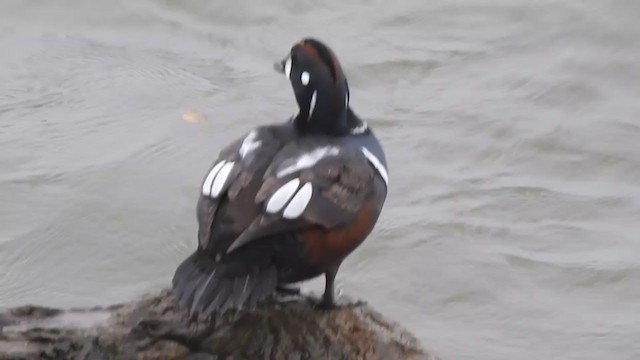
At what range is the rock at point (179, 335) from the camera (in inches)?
160

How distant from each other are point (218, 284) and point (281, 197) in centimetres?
32

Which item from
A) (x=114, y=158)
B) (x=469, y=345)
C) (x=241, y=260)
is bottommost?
(x=469, y=345)

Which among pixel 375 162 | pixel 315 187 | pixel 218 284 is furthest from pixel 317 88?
pixel 218 284

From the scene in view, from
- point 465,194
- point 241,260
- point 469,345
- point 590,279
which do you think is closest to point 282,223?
point 241,260

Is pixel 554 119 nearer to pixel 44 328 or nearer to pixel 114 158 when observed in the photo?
pixel 114 158

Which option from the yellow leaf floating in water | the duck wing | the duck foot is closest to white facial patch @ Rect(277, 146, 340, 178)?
the duck wing

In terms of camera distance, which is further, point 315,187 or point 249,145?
point 249,145

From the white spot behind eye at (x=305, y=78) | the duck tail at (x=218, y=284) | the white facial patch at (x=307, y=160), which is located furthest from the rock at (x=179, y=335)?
the white spot behind eye at (x=305, y=78)

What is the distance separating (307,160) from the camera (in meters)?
4.21

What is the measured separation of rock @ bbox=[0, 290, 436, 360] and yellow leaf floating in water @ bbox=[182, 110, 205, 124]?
3.85 meters

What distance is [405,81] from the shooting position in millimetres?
9008

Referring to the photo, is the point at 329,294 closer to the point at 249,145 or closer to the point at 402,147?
the point at 249,145

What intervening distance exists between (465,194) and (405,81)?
1.71 metres

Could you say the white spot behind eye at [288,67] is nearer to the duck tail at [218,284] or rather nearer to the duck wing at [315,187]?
the duck wing at [315,187]
